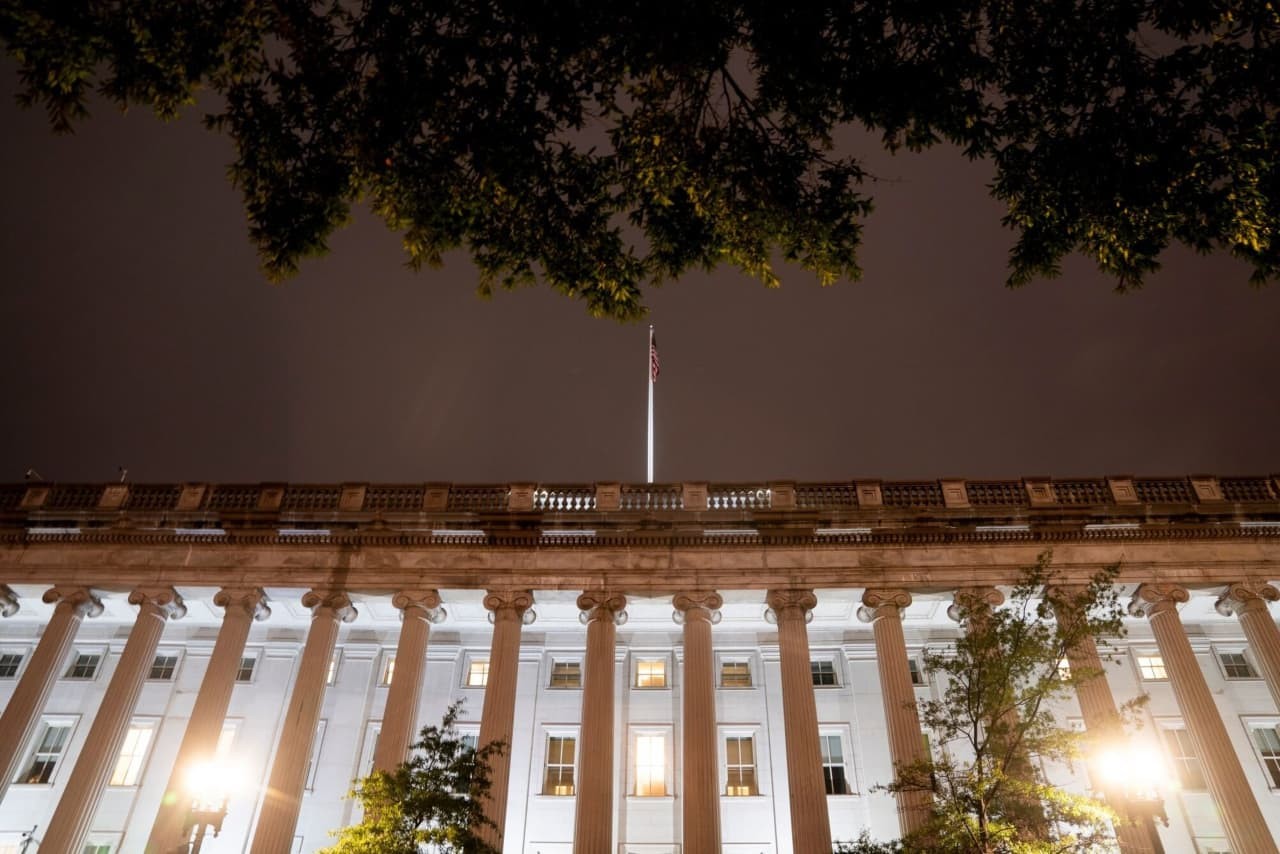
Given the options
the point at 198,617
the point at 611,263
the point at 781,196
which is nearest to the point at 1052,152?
the point at 781,196

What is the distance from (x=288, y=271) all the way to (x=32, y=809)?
98.4ft

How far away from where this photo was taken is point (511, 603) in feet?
96.4

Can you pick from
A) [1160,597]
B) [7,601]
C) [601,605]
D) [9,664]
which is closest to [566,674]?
[601,605]

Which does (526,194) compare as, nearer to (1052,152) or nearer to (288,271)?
(288,271)

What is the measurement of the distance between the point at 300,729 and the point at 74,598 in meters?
11.4

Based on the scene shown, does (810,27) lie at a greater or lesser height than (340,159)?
greater

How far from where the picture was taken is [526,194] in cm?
1205

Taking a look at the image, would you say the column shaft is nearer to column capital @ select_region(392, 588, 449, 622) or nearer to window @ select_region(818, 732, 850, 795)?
column capital @ select_region(392, 588, 449, 622)

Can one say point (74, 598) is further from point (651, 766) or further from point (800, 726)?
point (800, 726)

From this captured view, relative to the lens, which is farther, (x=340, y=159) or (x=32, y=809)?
(x=32, y=809)

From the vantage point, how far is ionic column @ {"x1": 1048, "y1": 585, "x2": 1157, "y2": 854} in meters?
18.3

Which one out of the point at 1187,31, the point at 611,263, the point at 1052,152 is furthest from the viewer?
the point at 611,263

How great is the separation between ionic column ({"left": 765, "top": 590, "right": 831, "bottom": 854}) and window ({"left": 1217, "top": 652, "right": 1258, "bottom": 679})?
1804cm

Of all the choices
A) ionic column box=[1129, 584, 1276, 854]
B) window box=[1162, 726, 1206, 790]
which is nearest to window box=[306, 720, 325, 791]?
ionic column box=[1129, 584, 1276, 854]
